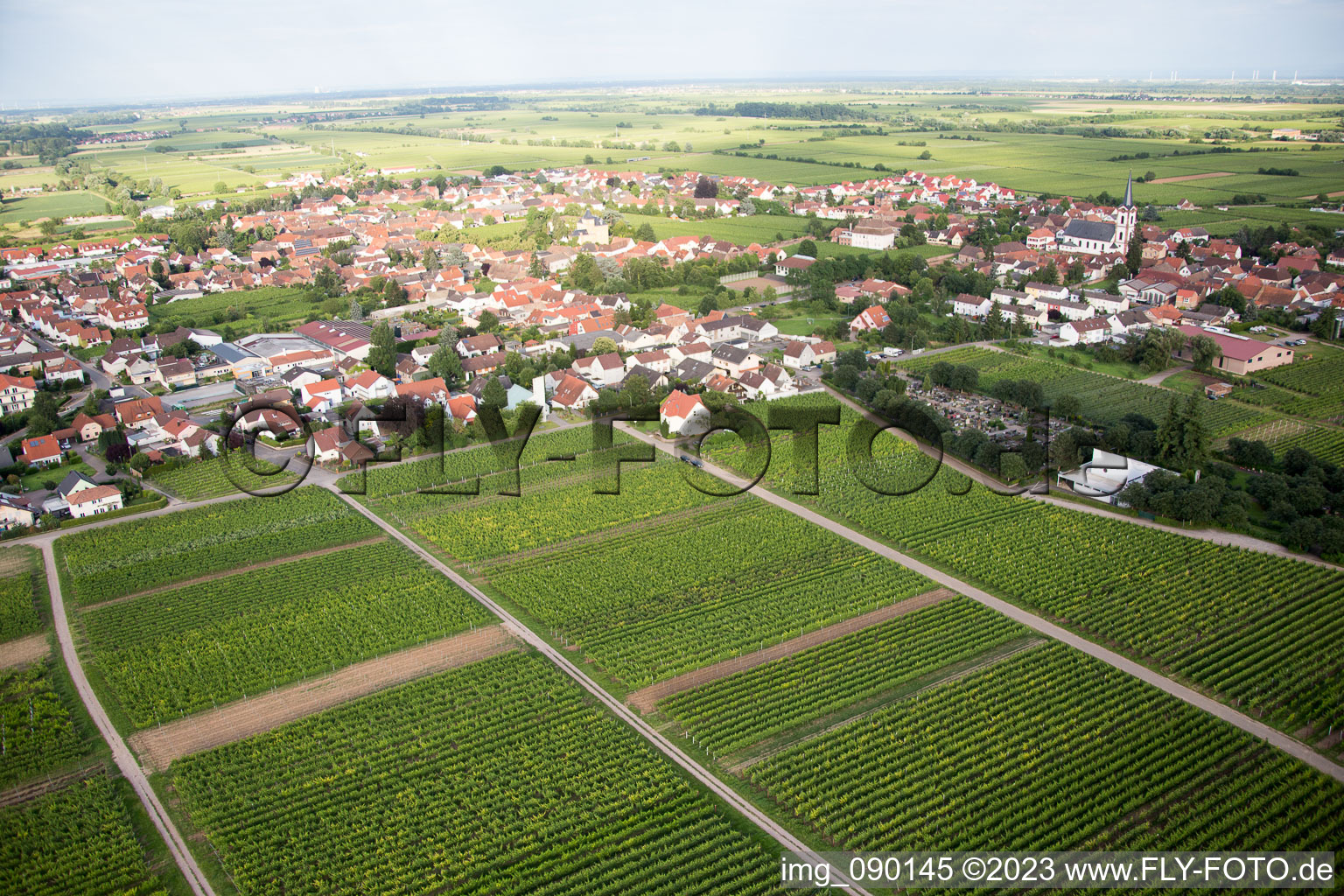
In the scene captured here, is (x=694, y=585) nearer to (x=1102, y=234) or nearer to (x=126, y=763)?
(x=126, y=763)

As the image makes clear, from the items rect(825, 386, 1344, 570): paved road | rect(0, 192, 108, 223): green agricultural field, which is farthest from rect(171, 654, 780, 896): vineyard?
rect(0, 192, 108, 223): green agricultural field

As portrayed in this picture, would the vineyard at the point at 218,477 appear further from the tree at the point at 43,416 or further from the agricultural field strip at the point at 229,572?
the tree at the point at 43,416

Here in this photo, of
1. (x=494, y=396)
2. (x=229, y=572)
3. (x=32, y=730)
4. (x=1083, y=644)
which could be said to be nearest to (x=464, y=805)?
(x=32, y=730)

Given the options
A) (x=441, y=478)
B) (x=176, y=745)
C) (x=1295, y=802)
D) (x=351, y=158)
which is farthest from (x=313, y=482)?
(x=351, y=158)

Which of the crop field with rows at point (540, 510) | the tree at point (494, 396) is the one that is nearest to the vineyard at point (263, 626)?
the crop field with rows at point (540, 510)

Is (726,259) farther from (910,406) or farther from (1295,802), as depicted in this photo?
(1295,802)
